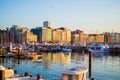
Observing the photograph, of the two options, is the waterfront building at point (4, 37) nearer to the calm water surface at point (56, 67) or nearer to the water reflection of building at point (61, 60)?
the water reflection of building at point (61, 60)

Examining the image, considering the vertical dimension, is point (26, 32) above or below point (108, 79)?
above

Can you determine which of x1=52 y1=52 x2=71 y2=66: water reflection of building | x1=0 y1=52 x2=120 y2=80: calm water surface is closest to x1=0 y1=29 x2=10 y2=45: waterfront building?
x1=52 y1=52 x2=71 y2=66: water reflection of building

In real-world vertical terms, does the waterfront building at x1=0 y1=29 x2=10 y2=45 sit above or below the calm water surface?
above

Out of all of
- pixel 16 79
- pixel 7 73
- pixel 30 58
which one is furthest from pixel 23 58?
pixel 16 79

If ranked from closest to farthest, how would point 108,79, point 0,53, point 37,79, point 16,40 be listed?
1. point 37,79
2. point 108,79
3. point 0,53
4. point 16,40

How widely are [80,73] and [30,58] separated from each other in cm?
4447

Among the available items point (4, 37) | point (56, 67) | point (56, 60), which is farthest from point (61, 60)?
point (4, 37)

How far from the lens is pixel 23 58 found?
64188 millimetres

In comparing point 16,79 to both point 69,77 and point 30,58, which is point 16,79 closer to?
point 69,77

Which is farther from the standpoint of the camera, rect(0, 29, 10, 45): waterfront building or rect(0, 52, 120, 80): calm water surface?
rect(0, 29, 10, 45): waterfront building

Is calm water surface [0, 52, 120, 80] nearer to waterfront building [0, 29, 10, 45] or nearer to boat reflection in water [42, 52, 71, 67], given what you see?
boat reflection in water [42, 52, 71, 67]

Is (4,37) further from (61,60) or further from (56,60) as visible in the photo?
(61,60)

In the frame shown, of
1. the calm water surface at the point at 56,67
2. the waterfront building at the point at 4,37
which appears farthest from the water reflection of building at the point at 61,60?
the waterfront building at the point at 4,37

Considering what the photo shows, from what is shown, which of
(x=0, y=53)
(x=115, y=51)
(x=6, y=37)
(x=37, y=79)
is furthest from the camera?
(x=6, y=37)
